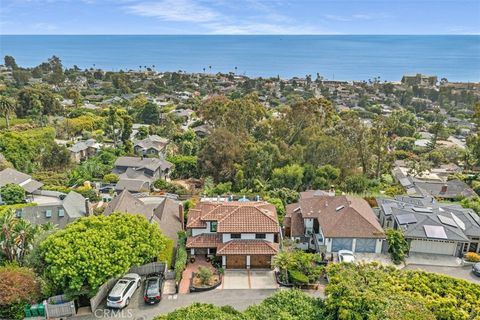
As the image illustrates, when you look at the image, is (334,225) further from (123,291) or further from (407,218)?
(123,291)

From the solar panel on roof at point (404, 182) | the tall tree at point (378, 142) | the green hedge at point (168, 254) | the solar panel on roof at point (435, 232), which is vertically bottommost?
the green hedge at point (168, 254)

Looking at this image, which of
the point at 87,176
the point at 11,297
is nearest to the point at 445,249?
the point at 11,297

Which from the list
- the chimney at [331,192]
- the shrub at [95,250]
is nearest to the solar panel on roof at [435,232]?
the chimney at [331,192]

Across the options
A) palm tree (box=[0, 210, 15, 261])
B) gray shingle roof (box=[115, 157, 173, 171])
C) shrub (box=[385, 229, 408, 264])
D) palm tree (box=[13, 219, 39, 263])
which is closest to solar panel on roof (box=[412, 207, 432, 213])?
shrub (box=[385, 229, 408, 264])

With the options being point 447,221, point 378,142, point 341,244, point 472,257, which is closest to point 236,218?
point 341,244

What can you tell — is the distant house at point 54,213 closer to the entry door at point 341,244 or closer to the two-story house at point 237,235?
the two-story house at point 237,235

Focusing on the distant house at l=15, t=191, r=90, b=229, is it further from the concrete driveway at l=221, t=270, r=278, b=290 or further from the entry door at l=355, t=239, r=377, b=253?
the entry door at l=355, t=239, r=377, b=253
